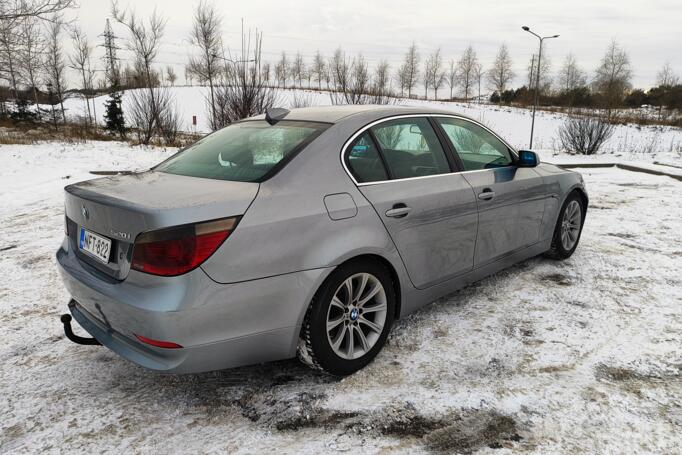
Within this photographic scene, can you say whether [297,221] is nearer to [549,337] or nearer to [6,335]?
[549,337]

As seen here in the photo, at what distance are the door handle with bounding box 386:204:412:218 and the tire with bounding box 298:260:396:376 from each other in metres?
0.31

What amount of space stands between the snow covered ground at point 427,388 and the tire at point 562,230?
16.3 inches

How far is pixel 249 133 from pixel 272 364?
1.49m

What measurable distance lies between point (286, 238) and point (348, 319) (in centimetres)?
67

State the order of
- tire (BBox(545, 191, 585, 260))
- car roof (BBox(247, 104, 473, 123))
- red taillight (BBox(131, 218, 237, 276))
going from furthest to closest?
tire (BBox(545, 191, 585, 260))
car roof (BBox(247, 104, 473, 123))
red taillight (BBox(131, 218, 237, 276))

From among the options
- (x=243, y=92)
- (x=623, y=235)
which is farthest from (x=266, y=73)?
(x=623, y=235)

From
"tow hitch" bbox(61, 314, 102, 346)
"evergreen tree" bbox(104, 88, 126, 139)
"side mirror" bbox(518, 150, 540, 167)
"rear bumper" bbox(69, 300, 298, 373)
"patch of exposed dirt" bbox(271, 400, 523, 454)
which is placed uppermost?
"evergreen tree" bbox(104, 88, 126, 139)

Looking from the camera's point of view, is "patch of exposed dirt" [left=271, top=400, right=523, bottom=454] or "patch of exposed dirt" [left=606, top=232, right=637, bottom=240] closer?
"patch of exposed dirt" [left=271, top=400, right=523, bottom=454]

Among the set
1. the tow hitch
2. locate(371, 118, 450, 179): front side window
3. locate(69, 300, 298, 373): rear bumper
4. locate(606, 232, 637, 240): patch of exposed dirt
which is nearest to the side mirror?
locate(371, 118, 450, 179): front side window

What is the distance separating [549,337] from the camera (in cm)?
315

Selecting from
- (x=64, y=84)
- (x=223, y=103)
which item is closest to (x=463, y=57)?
(x=64, y=84)

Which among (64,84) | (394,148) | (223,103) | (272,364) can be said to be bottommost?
(272,364)

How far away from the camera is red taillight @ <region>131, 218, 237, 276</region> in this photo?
2.03m

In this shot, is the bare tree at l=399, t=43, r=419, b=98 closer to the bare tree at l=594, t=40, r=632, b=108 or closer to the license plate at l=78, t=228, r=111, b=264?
the bare tree at l=594, t=40, r=632, b=108
